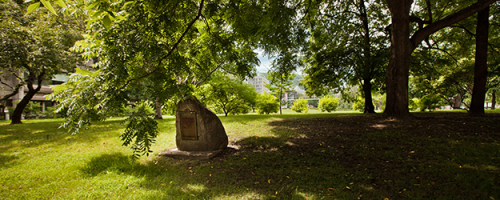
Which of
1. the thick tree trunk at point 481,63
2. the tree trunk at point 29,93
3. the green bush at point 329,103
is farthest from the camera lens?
the green bush at point 329,103

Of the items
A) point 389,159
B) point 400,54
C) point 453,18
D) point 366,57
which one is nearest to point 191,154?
Result: point 389,159

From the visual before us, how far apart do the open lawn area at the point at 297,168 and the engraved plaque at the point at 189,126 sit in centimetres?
80

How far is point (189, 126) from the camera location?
6105mm

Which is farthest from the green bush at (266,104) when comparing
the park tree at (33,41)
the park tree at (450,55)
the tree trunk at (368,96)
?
the park tree at (33,41)

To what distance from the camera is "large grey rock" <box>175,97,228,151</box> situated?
19.8 feet

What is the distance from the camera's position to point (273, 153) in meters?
5.80

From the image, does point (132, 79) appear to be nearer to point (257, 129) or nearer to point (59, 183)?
point (59, 183)

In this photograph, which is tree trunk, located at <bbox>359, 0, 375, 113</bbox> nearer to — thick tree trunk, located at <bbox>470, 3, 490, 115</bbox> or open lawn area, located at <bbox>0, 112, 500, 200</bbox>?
thick tree trunk, located at <bbox>470, 3, 490, 115</bbox>

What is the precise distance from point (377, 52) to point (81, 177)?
45.5 feet

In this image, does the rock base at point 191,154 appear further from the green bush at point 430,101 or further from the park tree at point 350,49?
the green bush at point 430,101

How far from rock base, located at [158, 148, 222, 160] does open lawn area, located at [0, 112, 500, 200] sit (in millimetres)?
192

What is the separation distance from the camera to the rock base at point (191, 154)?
18.5ft

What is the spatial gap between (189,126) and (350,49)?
9806 mm

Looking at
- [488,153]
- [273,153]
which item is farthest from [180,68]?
[488,153]
